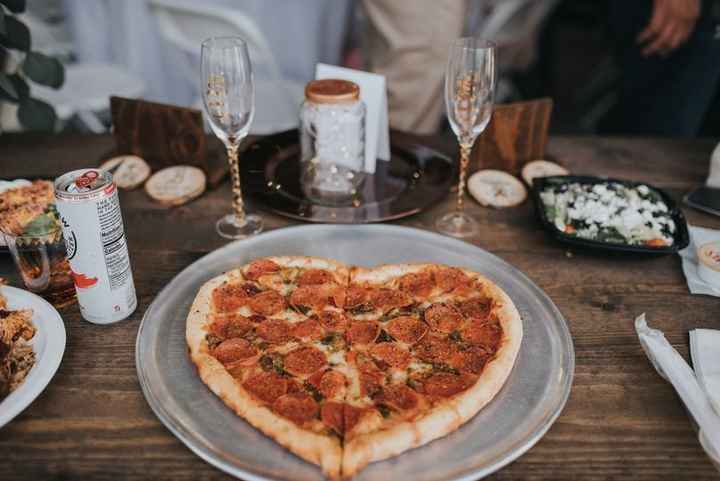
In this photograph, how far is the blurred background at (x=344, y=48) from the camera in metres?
2.58

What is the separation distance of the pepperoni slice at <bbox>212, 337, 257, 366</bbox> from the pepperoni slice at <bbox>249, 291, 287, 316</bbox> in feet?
0.29

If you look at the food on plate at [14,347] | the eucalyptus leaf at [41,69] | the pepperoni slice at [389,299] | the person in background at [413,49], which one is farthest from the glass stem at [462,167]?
the person in background at [413,49]

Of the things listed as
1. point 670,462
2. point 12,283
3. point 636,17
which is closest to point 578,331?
point 670,462

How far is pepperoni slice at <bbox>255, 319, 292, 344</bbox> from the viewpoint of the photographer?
1.11 m

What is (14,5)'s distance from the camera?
1.58 m

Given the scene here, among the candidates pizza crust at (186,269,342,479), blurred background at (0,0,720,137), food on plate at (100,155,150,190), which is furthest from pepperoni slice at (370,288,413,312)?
blurred background at (0,0,720,137)

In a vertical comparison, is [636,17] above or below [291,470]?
above

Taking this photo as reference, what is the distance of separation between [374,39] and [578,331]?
2174 mm

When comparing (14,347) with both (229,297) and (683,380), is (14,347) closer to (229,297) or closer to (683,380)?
(229,297)

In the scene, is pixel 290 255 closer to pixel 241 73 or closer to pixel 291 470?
pixel 241 73

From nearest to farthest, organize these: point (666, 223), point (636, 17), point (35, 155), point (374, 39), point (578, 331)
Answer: point (578, 331) < point (666, 223) < point (35, 155) < point (636, 17) < point (374, 39)

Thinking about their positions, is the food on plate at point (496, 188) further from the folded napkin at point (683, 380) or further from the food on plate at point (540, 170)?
the folded napkin at point (683, 380)

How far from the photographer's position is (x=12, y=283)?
49.4 inches

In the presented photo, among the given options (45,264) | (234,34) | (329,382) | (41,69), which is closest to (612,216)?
(329,382)
